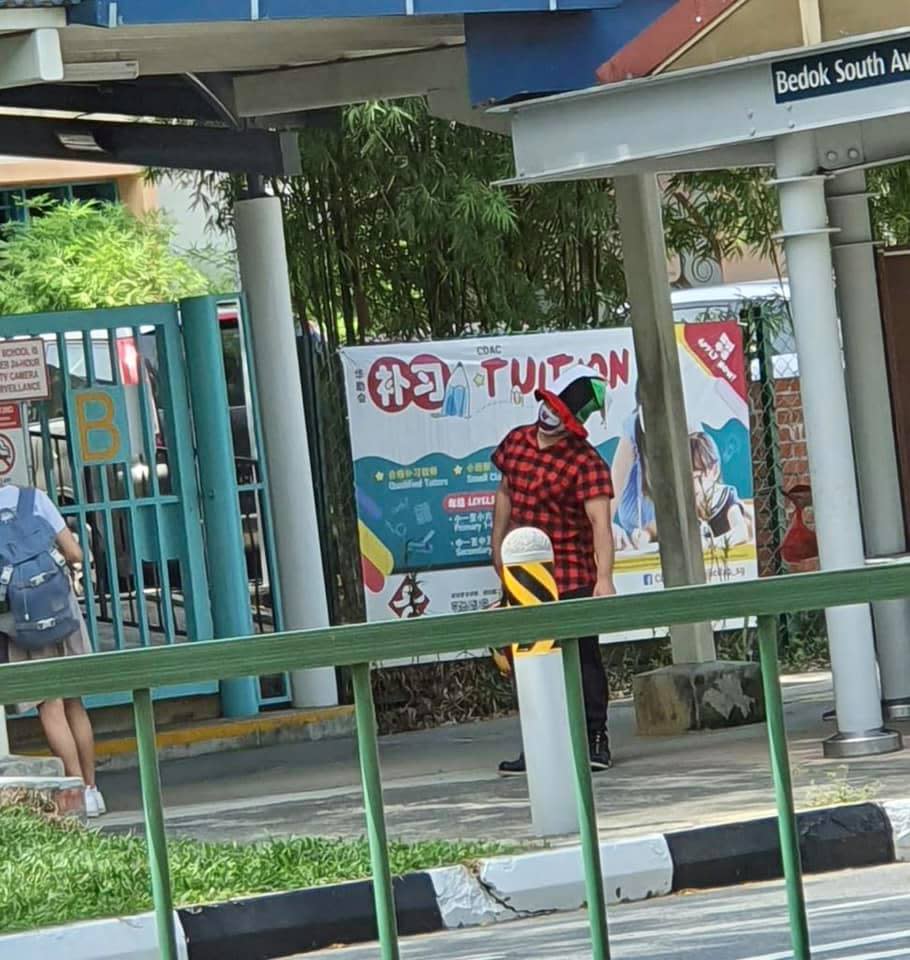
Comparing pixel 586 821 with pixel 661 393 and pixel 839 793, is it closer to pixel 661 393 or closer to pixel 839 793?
pixel 839 793

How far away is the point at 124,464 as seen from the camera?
11914mm

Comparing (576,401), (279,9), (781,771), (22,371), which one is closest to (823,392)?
(576,401)

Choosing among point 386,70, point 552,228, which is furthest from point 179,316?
point 552,228

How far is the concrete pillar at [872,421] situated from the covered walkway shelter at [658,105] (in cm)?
1

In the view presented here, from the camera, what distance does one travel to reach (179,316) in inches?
478

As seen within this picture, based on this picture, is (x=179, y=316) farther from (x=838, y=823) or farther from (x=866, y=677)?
(x=838, y=823)

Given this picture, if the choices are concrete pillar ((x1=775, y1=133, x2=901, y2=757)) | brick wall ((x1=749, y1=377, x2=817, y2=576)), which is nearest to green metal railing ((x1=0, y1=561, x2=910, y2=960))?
concrete pillar ((x1=775, y1=133, x2=901, y2=757))

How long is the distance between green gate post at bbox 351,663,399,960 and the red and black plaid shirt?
6391mm

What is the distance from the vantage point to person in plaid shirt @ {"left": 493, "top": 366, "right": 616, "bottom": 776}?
31.8 feet

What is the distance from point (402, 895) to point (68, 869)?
111cm

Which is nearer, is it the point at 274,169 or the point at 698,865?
the point at 698,865

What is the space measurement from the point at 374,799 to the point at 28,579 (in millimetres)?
6535

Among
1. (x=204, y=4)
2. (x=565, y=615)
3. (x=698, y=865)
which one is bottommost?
(x=698, y=865)

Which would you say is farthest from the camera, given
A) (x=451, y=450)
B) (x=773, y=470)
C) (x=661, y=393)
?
(x=773, y=470)
